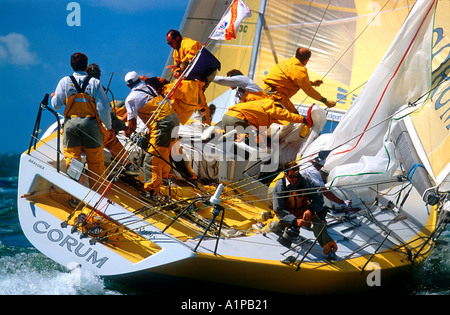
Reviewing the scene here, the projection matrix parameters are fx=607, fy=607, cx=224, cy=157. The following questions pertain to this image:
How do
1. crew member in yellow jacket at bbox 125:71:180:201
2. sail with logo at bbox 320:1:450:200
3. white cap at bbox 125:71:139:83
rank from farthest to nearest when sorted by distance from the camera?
white cap at bbox 125:71:139:83, crew member in yellow jacket at bbox 125:71:180:201, sail with logo at bbox 320:1:450:200

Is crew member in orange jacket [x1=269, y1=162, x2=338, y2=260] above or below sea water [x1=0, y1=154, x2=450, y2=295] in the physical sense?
above

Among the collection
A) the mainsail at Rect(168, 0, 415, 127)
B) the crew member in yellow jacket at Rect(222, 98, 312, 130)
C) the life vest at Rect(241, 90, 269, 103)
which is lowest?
the crew member in yellow jacket at Rect(222, 98, 312, 130)

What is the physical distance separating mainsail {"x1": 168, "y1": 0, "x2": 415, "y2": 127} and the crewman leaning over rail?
3.54 meters

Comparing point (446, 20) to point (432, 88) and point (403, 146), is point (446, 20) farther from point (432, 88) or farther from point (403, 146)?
point (403, 146)

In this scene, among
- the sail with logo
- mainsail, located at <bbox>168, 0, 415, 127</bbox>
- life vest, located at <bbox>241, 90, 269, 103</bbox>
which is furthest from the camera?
mainsail, located at <bbox>168, 0, 415, 127</bbox>

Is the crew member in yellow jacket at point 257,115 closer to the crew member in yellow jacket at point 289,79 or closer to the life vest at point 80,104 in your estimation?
the crew member in yellow jacket at point 289,79

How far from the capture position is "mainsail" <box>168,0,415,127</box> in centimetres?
777

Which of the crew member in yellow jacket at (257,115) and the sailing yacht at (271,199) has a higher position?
the crew member in yellow jacket at (257,115)

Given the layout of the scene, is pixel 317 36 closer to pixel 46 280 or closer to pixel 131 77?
pixel 131 77

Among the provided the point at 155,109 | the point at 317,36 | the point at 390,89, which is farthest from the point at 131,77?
the point at 317,36

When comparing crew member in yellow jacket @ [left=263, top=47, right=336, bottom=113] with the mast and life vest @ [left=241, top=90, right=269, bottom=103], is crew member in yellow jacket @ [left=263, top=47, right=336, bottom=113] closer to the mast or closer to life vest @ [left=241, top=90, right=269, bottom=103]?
life vest @ [left=241, top=90, right=269, bottom=103]

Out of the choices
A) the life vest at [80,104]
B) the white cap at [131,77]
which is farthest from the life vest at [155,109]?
the life vest at [80,104]

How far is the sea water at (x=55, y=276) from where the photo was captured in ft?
15.1

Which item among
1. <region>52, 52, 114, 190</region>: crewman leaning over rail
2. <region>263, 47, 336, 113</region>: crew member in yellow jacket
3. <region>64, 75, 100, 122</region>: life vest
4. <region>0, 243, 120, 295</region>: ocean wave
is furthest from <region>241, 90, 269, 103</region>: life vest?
<region>0, 243, 120, 295</region>: ocean wave
